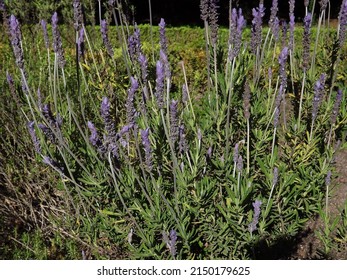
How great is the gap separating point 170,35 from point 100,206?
25.3 feet

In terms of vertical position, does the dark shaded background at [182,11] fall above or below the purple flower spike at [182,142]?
above

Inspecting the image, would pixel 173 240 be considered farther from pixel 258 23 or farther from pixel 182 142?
pixel 258 23

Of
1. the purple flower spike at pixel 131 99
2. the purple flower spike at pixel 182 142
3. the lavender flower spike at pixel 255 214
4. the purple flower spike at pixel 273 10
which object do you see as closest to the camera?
the purple flower spike at pixel 131 99

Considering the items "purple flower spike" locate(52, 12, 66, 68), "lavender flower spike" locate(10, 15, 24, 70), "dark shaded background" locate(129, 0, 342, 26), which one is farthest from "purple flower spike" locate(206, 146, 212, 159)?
"dark shaded background" locate(129, 0, 342, 26)

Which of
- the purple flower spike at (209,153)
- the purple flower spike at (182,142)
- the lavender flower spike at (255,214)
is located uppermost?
the purple flower spike at (182,142)

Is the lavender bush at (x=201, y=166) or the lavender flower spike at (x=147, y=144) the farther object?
the lavender bush at (x=201, y=166)

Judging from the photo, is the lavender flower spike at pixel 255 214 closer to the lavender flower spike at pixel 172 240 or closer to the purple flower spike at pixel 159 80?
the lavender flower spike at pixel 172 240

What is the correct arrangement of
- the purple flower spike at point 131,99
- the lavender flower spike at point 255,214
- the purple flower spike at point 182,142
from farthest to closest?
1. the purple flower spike at point 182,142
2. the lavender flower spike at point 255,214
3. the purple flower spike at point 131,99

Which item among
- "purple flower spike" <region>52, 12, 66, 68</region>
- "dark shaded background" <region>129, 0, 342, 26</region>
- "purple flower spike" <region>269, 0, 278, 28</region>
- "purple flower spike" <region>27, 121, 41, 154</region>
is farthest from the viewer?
"dark shaded background" <region>129, 0, 342, 26</region>

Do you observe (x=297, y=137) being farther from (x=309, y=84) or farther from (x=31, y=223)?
(x=31, y=223)

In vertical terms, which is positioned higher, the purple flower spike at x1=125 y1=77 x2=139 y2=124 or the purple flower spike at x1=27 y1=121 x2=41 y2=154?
the purple flower spike at x1=125 y1=77 x2=139 y2=124

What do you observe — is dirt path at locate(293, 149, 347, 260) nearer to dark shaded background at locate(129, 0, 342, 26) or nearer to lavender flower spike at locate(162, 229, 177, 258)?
lavender flower spike at locate(162, 229, 177, 258)

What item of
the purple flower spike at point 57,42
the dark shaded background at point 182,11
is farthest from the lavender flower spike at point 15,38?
the dark shaded background at point 182,11

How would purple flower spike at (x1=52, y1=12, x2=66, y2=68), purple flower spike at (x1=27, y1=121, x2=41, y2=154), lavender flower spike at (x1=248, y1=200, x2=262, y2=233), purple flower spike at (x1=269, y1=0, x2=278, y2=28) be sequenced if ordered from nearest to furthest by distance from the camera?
purple flower spike at (x1=52, y1=12, x2=66, y2=68), lavender flower spike at (x1=248, y1=200, x2=262, y2=233), purple flower spike at (x1=27, y1=121, x2=41, y2=154), purple flower spike at (x1=269, y1=0, x2=278, y2=28)
